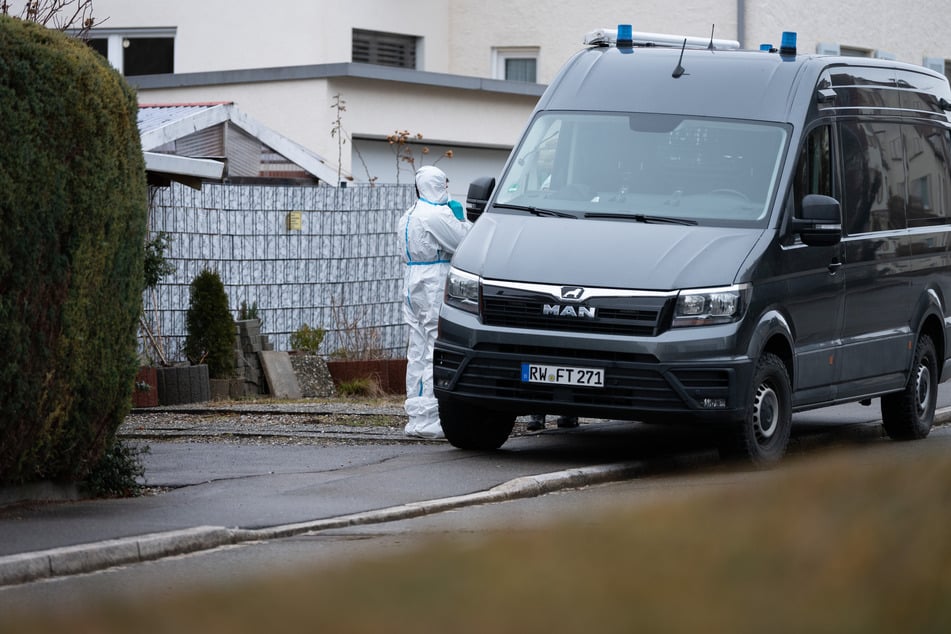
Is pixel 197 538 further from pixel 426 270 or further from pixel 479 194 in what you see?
pixel 426 270

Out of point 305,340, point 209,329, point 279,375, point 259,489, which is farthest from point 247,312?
point 259,489

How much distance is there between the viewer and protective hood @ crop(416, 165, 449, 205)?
460 inches

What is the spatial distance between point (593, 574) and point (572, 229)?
316 inches

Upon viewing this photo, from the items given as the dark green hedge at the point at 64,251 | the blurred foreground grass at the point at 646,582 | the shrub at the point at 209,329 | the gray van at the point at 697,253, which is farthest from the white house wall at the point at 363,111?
the blurred foreground grass at the point at 646,582

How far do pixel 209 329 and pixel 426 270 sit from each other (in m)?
4.93

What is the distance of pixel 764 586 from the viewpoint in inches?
85.6

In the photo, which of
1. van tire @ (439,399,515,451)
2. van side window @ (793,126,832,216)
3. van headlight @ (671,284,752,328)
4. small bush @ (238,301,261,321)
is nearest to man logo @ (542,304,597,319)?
van headlight @ (671,284,752,328)

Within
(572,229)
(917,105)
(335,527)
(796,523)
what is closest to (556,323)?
(572,229)

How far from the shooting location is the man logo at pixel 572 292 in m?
9.69

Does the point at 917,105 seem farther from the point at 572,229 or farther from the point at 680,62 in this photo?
the point at 572,229

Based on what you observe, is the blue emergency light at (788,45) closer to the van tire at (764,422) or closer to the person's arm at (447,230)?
the van tire at (764,422)

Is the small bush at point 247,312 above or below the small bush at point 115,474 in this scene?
above

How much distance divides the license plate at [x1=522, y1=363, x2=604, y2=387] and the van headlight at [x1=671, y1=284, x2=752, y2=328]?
55cm

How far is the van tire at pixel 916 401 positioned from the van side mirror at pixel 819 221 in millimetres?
2264
